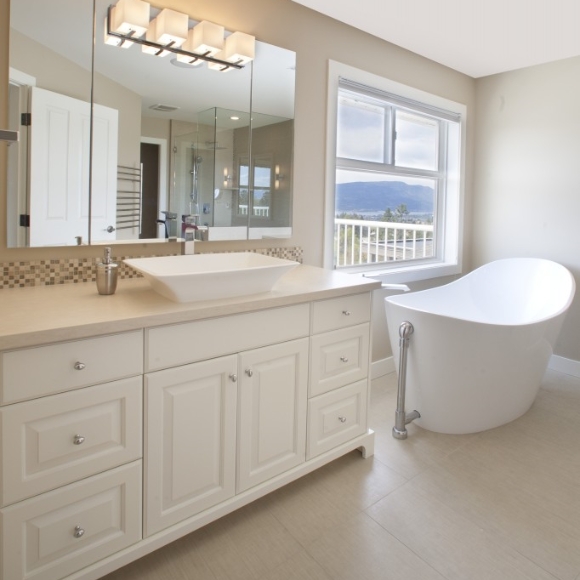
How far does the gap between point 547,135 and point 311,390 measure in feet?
9.49

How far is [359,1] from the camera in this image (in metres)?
2.47

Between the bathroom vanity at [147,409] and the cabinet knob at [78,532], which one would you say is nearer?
the bathroom vanity at [147,409]

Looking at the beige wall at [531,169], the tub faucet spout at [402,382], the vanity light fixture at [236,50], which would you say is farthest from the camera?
the beige wall at [531,169]

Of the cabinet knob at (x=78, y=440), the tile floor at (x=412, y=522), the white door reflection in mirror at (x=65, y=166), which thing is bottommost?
the tile floor at (x=412, y=522)

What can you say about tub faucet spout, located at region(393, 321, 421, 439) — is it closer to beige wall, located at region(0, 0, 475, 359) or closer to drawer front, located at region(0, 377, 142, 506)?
beige wall, located at region(0, 0, 475, 359)

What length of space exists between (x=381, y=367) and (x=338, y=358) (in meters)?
1.41

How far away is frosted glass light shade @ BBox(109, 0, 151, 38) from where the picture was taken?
1868 mm

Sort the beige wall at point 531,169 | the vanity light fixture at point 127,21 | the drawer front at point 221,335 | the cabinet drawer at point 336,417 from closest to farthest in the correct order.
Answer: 1. the drawer front at point 221,335
2. the vanity light fixture at point 127,21
3. the cabinet drawer at point 336,417
4. the beige wall at point 531,169

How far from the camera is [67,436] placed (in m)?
1.30

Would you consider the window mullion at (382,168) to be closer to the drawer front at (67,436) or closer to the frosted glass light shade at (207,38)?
the frosted glass light shade at (207,38)

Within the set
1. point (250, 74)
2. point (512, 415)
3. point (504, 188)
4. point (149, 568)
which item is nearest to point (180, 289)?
point (149, 568)

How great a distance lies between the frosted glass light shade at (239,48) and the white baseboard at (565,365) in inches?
122

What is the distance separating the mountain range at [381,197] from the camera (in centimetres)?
323

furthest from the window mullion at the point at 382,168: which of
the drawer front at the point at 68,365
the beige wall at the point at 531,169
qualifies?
the drawer front at the point at 68,365
